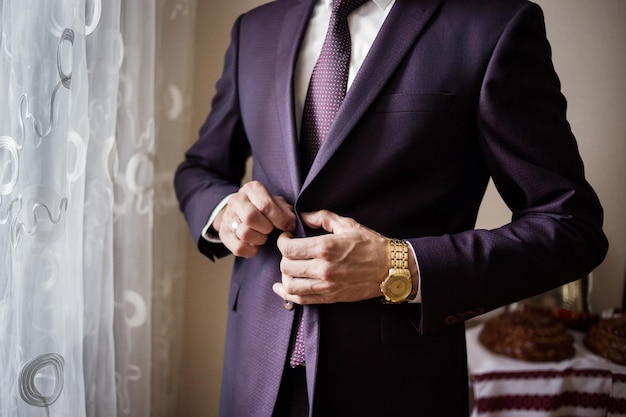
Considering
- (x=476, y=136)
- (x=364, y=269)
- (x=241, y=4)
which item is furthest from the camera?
(x=241, y=4)

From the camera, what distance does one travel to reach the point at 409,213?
866mm

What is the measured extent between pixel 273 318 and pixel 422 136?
454 mm

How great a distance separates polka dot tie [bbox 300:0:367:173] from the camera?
90 cm

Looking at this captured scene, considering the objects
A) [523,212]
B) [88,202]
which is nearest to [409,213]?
[523,212]

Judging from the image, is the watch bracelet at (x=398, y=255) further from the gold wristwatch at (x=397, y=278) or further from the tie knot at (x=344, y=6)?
the tie knot at (x=344, y=6)

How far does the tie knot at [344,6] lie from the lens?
935 millimetres

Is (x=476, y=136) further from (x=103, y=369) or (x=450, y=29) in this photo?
(x=103, y=369)

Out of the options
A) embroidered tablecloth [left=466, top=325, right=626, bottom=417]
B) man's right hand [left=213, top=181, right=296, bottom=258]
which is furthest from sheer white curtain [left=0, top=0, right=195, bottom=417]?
embroidered tablecloth [left=466, top=325, right=626, bottom=417]

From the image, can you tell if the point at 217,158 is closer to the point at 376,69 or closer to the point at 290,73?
the point at 290,73

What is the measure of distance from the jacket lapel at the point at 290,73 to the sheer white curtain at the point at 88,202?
407 mm

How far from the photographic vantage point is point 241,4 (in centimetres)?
172

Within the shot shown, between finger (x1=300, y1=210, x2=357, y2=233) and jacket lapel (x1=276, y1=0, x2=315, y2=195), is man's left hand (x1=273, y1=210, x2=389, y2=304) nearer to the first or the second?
finger (x1=300, y1=210, x2=357, y2=233)

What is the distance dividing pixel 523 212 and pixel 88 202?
36.8 inches

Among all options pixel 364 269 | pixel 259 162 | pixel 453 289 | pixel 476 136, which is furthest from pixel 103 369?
pixel 476 136
